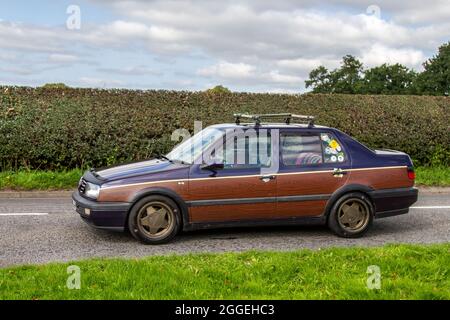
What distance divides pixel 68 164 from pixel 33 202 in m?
2.49

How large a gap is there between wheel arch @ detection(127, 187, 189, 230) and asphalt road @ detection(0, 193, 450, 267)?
359mm

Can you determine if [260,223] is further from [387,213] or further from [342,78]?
[342,78]

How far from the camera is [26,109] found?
1367 cm

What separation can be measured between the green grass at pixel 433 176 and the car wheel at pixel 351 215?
19.3 feet

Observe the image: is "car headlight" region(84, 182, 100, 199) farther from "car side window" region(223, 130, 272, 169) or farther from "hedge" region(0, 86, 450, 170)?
"hedge" region(0, 86, 450, 170)

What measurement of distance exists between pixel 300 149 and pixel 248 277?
2801mm

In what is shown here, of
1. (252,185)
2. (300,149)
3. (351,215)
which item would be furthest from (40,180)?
(351,215)

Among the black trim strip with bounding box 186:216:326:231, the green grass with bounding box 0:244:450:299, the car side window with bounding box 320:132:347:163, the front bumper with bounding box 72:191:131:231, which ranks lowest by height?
the green grass with bounding box 0:244:450:299

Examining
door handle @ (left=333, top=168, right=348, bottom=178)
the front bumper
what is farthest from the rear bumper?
the front bumper

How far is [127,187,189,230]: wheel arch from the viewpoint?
686cm

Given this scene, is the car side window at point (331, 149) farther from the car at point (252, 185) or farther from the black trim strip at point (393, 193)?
the black trim strip at point (393, 193)

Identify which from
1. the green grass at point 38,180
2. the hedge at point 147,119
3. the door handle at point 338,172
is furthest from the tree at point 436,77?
the door handle at point 338,172

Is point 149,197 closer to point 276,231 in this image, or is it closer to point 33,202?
point 276,231

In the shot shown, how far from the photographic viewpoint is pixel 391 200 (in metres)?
7.67
